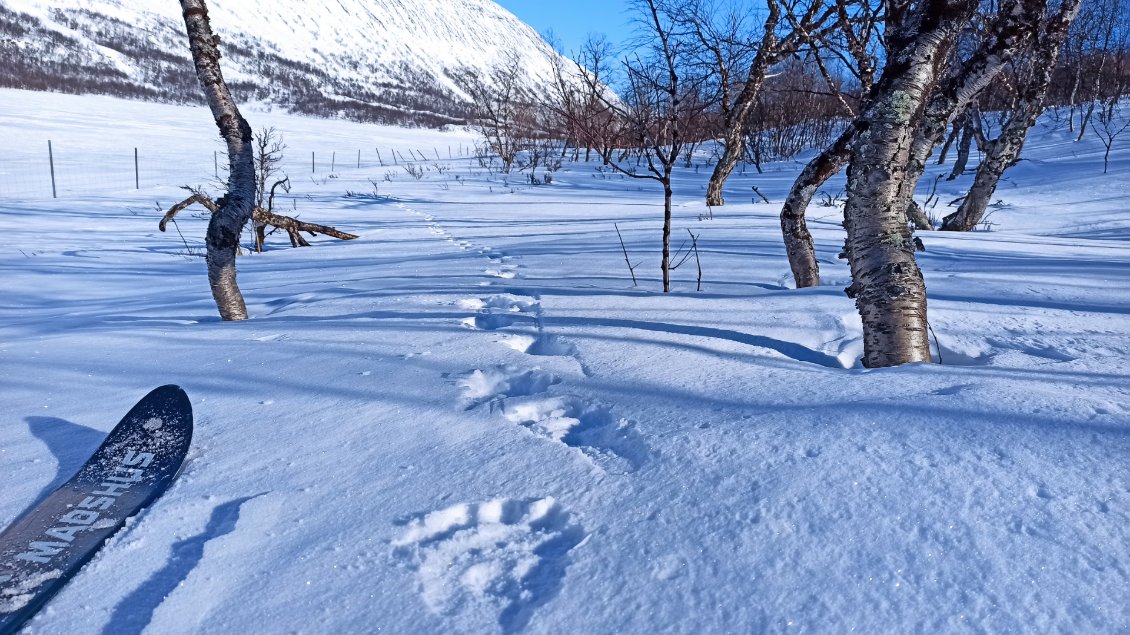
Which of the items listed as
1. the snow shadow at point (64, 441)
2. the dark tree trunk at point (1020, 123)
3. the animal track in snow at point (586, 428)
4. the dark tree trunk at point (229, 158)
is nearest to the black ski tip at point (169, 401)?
the snow shadow at point (64, 441)

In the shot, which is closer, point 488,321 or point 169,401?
point 169,401

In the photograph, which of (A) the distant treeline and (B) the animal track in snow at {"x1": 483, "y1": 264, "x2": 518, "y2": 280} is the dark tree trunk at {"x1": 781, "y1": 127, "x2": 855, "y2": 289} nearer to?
(B) the animal track in snow at {"x1": 483, "y1": 264, "x2": 518, "y2": 280}

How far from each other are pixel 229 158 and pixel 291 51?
106766mm

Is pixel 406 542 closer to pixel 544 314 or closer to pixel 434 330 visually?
pixel 434 330

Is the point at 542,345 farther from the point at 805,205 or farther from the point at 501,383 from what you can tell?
the point at 805,205

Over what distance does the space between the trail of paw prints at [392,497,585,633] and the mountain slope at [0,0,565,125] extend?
30.7 m

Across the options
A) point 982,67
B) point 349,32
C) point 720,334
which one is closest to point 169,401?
point 720,334

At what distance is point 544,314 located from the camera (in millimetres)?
3113

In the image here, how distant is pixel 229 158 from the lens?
320cm

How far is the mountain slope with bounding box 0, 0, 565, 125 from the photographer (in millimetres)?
58844

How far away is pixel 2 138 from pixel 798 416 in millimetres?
32273

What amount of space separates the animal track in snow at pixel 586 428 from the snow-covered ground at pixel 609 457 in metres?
0.01

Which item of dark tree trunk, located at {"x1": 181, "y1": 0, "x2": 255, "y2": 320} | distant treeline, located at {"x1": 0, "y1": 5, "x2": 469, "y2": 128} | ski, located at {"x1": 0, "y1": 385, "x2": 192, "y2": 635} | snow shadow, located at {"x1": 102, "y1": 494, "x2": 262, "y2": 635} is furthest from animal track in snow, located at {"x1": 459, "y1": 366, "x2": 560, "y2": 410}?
distant treeline, located at {"x1": 0, "y1": 5, "x2": 469, "y2": 128}

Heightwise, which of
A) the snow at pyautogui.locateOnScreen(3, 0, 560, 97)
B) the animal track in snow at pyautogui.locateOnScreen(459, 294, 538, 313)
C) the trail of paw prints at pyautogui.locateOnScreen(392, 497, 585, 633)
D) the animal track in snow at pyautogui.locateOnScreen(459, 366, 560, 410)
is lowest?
the trail of paw prints at pyautogui.locateOnScreen(392, 497, 585, 633)
